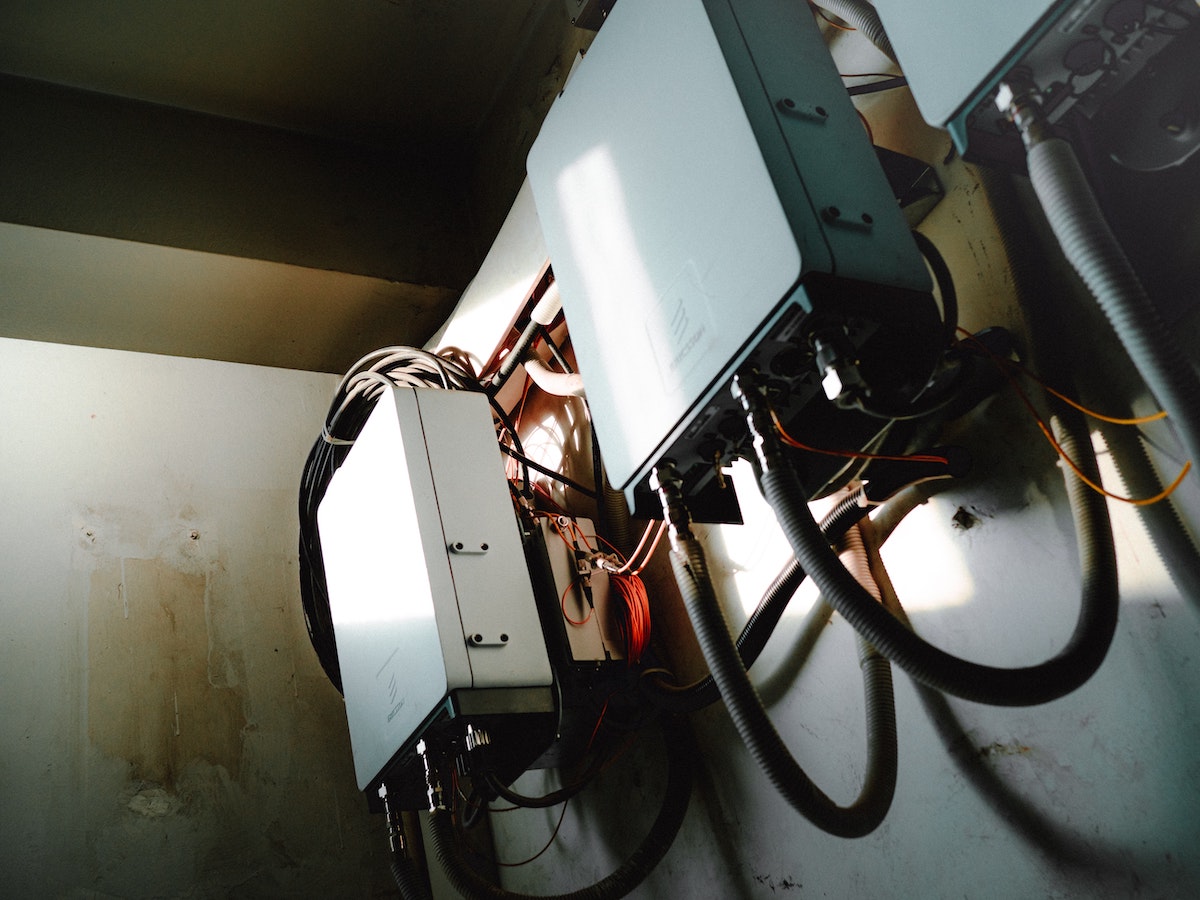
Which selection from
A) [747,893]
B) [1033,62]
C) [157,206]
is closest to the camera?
[1033,62]

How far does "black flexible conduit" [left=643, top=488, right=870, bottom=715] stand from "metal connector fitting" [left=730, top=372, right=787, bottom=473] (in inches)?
7.3

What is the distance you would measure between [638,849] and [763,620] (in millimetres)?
417

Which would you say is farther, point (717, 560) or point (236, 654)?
point (236, 654)

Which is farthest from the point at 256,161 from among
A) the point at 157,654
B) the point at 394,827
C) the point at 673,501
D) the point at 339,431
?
the point at 673,501

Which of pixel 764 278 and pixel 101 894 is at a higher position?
pixel 764 278

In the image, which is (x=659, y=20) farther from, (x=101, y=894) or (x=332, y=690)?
(x=101, y=894)

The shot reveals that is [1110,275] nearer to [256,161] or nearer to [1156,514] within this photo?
[1156,514]

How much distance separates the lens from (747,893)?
1248 mm

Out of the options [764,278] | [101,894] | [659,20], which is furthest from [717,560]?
[101,894]

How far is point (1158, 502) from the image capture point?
0.82 metres

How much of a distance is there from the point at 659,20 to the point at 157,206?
1387mm

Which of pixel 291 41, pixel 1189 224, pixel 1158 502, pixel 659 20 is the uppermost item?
pixel 291 41

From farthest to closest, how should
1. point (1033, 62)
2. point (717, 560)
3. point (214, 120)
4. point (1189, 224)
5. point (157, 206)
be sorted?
point (214, 120) < point (157, 206) < point (717, 560) < point (1189, 224) < point (1033, 62)

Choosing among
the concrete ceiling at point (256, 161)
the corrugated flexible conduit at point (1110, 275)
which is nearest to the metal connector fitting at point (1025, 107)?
the corrugated flexible conduit at point (1110, 275)
